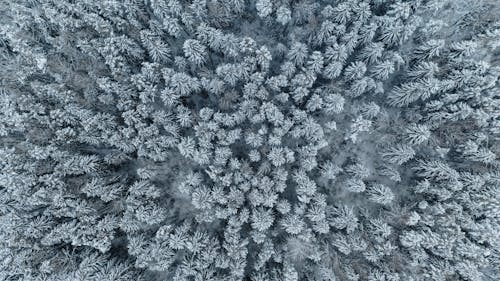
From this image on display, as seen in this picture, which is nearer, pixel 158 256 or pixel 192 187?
pixel 158 256

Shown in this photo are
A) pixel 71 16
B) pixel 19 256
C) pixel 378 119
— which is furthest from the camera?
pixel 378 119

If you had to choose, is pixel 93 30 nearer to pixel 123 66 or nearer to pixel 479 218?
pixel 123 66

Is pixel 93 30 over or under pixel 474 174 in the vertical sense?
under

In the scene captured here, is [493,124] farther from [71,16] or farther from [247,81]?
[71,16]

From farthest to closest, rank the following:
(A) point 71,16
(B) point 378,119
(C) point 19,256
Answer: (B) point 378,119 → (A) point 71,16 → (C) point 19,256

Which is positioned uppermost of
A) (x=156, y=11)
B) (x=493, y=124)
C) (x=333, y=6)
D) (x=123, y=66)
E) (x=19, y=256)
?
(x=333, y=6)

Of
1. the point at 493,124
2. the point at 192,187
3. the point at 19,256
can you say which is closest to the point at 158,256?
Result: the point at 192,187
